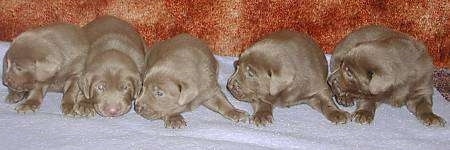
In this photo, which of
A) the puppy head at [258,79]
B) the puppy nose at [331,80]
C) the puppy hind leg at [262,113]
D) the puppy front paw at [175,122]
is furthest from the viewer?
the puppy nose at [331,80]

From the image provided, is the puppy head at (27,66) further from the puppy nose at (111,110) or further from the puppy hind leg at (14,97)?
the puppy nose at (111,110)

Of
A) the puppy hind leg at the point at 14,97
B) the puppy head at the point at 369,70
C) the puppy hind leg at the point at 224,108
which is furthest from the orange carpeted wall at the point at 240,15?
the puppy hind leg at the point at 224,108

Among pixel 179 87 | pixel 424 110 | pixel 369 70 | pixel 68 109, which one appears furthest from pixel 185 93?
pixel 424 110

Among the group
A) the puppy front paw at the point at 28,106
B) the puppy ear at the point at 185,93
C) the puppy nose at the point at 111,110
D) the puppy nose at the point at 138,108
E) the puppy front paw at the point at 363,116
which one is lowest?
the puppy front paw at the point at 363,116

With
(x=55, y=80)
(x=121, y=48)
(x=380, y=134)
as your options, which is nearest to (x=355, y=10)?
(x=380, y=134)

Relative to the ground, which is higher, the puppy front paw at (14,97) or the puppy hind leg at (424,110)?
the puppy front paw at (14,97)

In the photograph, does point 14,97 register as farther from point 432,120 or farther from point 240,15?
point 432,120
